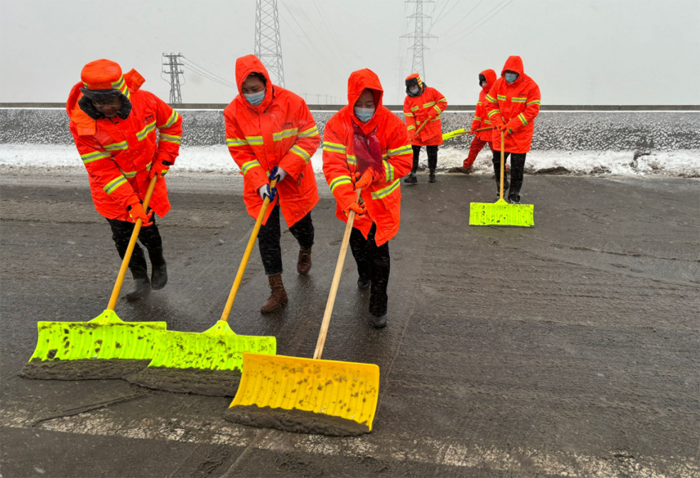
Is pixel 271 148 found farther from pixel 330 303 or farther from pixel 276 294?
pixel 330 303

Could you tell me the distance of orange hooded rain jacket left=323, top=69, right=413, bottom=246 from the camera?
9.39 ft

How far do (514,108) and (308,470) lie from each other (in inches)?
220

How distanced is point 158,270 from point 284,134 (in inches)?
64.7

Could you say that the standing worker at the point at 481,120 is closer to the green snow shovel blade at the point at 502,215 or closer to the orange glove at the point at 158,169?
the green snow shovel blade at the point at 502,215

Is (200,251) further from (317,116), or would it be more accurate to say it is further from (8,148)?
(8,148)

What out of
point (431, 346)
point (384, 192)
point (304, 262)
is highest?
point (384, 192)

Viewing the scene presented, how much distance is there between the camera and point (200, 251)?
4.75 m

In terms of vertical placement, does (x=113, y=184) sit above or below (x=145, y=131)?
below

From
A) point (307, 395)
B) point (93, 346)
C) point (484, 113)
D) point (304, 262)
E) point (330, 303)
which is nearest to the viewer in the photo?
point (307, 395)

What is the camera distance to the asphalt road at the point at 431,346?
2.06 meters

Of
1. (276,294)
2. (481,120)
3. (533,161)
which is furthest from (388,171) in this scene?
(533,161)

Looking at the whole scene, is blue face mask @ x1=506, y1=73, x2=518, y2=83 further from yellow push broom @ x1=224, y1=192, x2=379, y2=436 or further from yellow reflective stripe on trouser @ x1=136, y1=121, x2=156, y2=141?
yellow push broom @ x1=224, y1=192, x2=379, y2=436

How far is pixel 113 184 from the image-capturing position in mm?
3188

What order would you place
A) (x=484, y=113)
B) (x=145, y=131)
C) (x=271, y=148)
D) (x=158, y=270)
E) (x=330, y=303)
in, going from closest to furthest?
(x=330, y=303), (x=271, y=148), (x=145, y=131), (x=158, y=270), (x=484, y=113)
